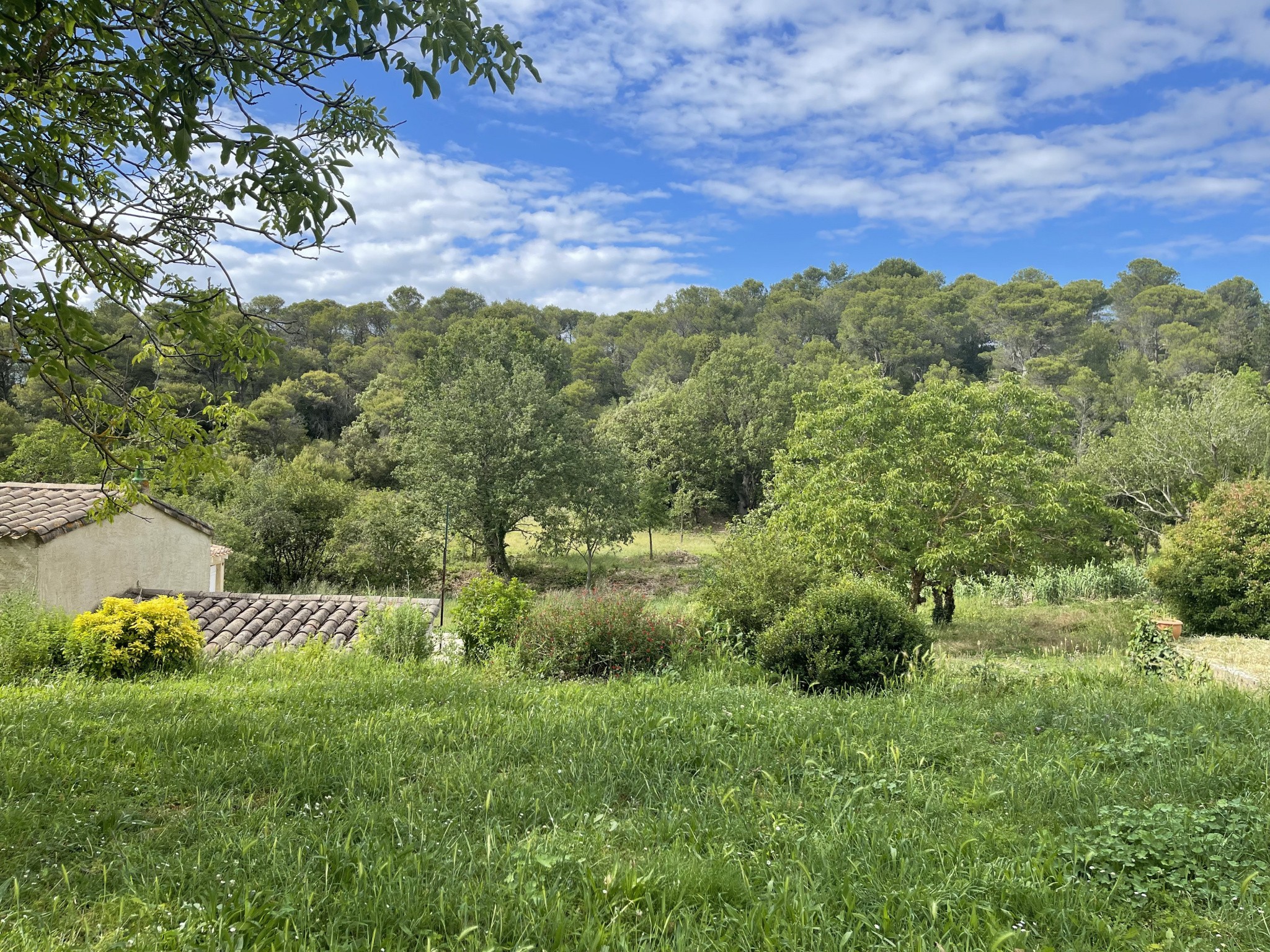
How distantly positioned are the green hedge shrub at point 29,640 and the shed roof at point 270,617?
1.68 meters

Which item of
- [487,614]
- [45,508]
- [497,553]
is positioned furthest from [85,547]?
[497,553]

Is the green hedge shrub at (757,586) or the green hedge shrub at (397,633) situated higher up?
the green hedge shrub at (757,586)

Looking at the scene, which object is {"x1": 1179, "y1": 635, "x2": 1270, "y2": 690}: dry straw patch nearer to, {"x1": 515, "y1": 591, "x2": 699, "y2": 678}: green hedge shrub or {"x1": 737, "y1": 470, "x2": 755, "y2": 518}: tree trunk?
{"x1": 515, "y1": 591, "x2": 699, "y2": 678}: green hedge shrub

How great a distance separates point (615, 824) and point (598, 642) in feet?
19.0

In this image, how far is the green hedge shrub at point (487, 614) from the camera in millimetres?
9617

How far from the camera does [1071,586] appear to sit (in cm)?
2041

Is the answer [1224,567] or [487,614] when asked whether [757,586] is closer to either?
[487,614]

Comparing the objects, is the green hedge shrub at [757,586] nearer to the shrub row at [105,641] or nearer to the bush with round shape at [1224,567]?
the shrub row at [105,641]

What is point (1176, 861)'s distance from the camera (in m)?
2.88

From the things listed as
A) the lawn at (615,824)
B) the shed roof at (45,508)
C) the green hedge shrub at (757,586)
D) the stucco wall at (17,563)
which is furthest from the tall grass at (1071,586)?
the stucco wall at (17,563)

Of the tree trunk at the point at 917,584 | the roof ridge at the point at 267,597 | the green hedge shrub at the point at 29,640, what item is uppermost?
the green hedge shrub at the point at 29,640

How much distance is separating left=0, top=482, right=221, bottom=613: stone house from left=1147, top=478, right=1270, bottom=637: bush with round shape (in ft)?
59.9

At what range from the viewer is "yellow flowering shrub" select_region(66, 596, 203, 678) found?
27.0 feet

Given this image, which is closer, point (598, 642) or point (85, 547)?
point (598, 642)
